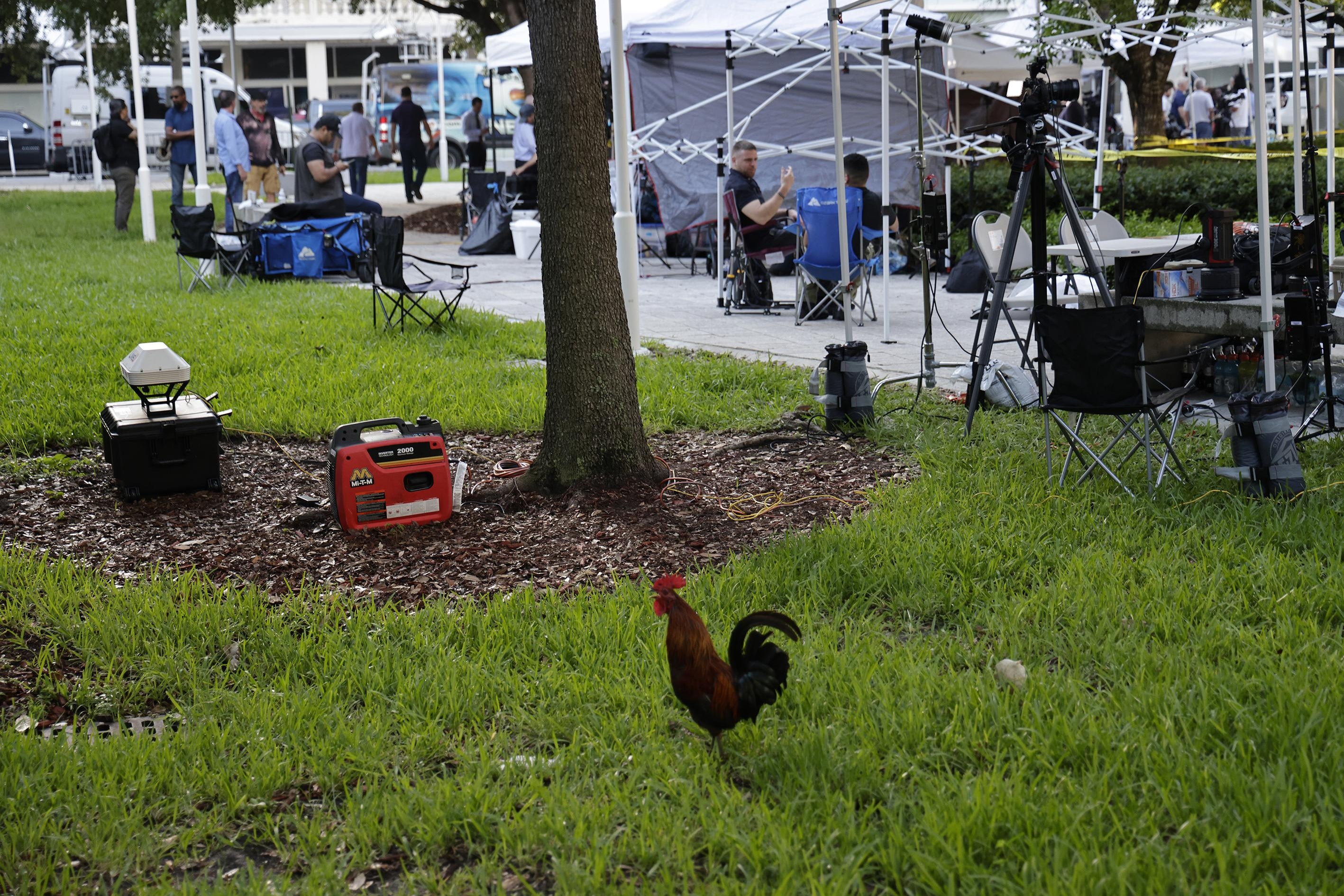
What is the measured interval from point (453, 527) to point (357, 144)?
16.5m

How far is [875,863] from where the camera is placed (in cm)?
267

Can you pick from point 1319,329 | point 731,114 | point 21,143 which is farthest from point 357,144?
point 21,143

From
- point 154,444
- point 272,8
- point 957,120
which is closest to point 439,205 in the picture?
point 957,120

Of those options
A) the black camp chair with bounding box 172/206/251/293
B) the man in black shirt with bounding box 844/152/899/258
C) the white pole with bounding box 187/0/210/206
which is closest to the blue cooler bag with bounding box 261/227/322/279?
the black camp chair with bounding box 172/206/251/293

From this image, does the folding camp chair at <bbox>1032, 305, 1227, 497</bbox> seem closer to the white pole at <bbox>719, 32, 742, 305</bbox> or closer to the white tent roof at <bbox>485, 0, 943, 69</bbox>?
the white pole at <bbox>719, 32, 742, 305</bbox>

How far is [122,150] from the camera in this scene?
17781 millimetres

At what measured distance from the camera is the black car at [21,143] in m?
32.8

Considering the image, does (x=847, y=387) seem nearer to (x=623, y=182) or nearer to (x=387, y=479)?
(x=387, y=479)

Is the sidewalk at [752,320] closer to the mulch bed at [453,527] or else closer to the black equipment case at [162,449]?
the mulch bed at [453,527]

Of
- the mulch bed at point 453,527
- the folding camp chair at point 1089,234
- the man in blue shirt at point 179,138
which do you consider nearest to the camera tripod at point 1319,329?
the folding camp chair at point 1089,234

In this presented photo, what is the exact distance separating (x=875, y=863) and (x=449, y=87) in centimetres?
3299

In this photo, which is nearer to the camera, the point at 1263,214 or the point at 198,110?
the point at 1263,214

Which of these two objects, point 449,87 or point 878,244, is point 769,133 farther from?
point 449,87

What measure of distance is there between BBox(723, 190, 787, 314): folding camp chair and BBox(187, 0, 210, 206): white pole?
7.29 meters
